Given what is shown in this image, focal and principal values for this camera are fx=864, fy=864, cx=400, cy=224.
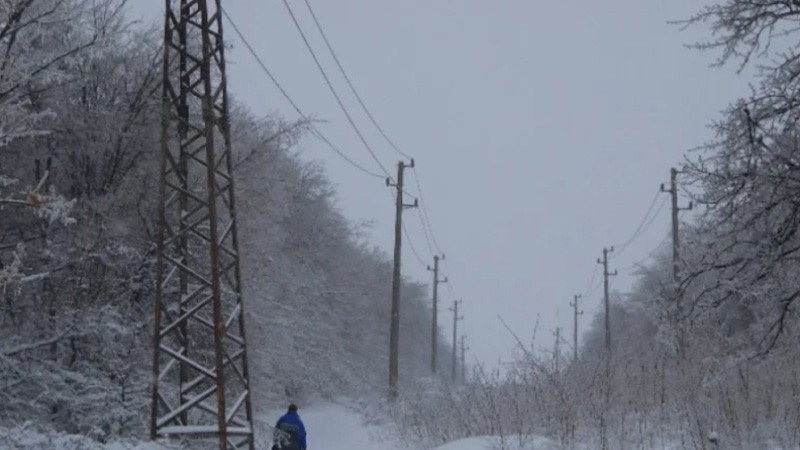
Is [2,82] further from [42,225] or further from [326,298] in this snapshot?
[326,298]

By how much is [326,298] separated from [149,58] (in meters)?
23.0

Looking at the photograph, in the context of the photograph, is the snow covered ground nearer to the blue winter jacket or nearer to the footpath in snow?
the footpath in snow

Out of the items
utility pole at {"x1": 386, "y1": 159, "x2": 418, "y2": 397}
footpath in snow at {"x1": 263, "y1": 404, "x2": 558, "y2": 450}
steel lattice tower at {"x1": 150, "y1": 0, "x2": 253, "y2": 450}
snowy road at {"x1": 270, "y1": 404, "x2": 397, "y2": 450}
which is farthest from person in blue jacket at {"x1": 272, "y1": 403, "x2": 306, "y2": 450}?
utility pole at {"x1": 386, "y1": 159, "x2": 418, "y2": 397}

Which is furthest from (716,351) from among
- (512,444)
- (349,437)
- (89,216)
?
(349,437)

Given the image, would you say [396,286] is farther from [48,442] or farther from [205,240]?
[48,442]

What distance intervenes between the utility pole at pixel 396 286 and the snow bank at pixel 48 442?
53.8 feet

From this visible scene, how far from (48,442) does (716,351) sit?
8817 mm

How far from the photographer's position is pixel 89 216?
1723cm

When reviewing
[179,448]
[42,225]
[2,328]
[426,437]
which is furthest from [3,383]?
[426,437]

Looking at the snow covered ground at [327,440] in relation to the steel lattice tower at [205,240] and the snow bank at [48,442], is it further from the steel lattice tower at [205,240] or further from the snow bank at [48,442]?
the steel lattice tower at [205,240]

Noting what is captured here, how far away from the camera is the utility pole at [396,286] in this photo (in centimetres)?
2838

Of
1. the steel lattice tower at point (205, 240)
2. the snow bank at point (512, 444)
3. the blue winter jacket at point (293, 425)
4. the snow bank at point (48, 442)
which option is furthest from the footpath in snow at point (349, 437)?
the snow bank at point (48, 442)

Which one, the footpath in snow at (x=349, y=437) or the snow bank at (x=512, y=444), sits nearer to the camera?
the snow bank at (x=512, y=444)

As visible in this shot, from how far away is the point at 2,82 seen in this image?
39.4 feet
